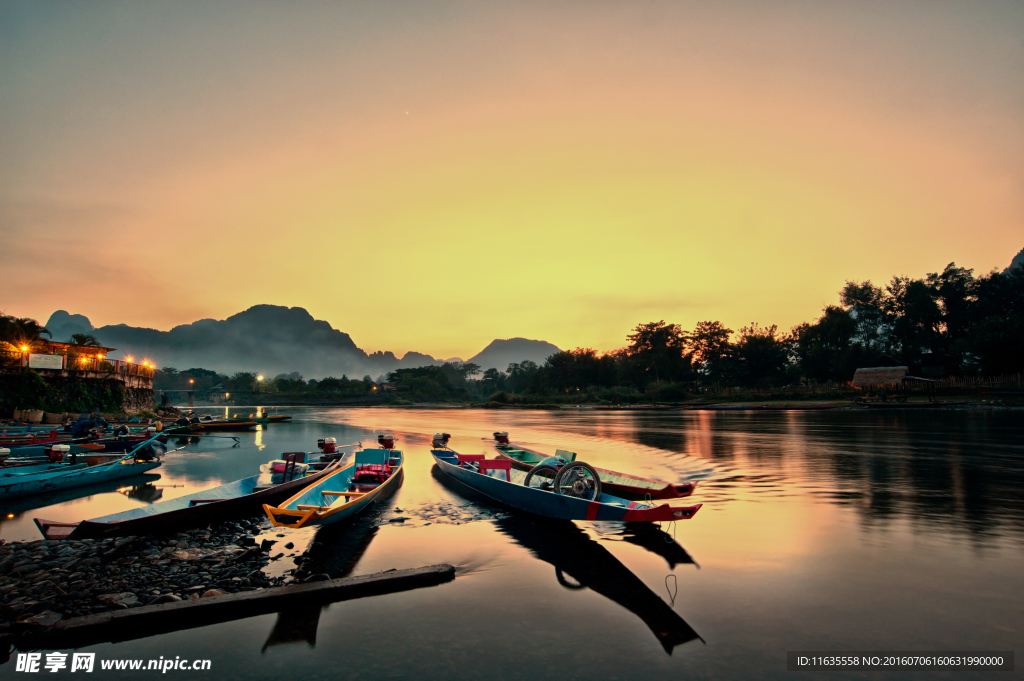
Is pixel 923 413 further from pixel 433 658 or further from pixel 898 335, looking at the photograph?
pixel 433 658

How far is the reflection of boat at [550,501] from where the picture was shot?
29.0ft

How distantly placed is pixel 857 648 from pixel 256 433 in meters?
47.0

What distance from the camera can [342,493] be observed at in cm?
1111

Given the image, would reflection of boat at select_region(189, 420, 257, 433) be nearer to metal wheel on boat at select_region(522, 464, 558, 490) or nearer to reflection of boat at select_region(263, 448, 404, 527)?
reflection of boat at select_region(263, 448, 404, 527)

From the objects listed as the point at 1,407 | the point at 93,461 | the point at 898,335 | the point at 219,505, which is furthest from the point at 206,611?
the point at 898,335

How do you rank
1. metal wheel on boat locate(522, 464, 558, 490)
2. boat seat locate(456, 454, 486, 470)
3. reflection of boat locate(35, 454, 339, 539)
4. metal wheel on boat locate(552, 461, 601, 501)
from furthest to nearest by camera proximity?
boat seat locate(456, 454, 486, 470) → metal wheel on boat locate(522, 464, 558, 490) → metal wheel on boat locate(552, 461, 601, 501) → reflection of boat locate(35, 454, 339, 539)

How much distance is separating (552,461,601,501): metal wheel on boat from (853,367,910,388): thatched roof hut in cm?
7462

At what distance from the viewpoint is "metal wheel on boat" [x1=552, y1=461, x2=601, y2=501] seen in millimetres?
10898

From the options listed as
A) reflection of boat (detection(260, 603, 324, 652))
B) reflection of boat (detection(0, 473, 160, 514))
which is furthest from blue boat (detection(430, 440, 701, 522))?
reflection of boat (detection(0, 473, 160, 514))

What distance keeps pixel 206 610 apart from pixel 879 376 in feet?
274

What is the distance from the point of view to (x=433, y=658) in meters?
6.43

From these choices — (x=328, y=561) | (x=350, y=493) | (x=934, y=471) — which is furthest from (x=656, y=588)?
(x=934, y=471)

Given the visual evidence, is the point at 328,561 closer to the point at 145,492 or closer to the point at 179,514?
the point at 179,514

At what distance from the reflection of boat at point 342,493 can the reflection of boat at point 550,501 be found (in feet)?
7.97
